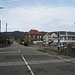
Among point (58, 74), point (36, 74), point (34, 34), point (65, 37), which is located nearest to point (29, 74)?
point (36, 74)

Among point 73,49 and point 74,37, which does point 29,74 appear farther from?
point 74,37

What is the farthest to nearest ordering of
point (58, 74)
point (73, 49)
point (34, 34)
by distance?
point (34, 34) → point (73, 49) → point (58, 74)

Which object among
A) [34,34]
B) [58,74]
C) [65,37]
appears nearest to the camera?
[58,74]

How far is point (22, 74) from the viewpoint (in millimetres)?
15375

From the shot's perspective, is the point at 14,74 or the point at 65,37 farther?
the point at 65,37

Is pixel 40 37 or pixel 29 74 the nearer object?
pixel 29 74

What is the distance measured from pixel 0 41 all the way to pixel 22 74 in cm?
9261

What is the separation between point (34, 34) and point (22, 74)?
171678mm

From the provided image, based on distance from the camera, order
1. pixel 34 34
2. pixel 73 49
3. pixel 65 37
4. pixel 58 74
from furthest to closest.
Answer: pixel 34 34 < pixel 65 37 < pixel 73 49 < pixel 58 74

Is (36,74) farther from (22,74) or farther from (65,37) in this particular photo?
(65,37)

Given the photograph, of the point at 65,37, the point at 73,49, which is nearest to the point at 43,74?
the point at 73,49

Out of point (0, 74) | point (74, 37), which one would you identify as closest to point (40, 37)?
point (74, 37)

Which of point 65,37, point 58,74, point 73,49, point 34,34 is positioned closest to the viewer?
point 58,74

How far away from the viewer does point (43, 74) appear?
15.1 m
